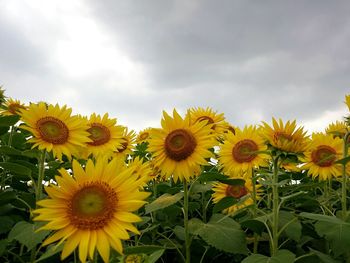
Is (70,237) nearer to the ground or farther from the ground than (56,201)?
nearer to the ground

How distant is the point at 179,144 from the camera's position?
3.96m

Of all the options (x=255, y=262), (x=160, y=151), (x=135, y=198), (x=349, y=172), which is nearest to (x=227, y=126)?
(x=349, y=172)

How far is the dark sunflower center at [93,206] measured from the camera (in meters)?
2.58

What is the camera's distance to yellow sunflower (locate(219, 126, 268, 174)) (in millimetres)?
4977

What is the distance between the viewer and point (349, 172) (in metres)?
5.11

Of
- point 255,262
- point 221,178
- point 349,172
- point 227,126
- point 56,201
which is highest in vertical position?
point 227,126

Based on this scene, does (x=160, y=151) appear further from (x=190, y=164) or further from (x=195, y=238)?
(x=195, y=238)

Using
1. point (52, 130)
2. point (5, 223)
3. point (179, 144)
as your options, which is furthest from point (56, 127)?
point (179, 144)

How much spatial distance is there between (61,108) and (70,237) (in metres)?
2.08

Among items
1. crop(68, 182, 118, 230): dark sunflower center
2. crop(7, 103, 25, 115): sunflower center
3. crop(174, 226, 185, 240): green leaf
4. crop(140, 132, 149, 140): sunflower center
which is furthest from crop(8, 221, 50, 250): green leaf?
crop(140, 132, 149, 140): sunflower center

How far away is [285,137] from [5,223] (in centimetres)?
267

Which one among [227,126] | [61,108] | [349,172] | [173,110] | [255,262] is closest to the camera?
[255,262]

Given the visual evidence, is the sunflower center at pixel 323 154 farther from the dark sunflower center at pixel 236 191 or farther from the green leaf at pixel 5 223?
the green leaf at pixel 5 223

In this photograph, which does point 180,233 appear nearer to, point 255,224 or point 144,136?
point 255,224
